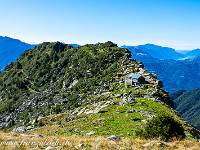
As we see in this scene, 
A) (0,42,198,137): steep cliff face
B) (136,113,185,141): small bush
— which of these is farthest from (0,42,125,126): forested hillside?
(136,113,185,141): small bush

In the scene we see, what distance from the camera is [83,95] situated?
78875mm

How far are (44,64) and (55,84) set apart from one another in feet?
150

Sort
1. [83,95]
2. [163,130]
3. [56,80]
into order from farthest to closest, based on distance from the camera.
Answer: [56,80] → [83,95] → [163,130]

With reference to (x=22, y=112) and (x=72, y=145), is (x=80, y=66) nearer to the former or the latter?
(x=22, y=112)

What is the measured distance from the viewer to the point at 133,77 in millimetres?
60781

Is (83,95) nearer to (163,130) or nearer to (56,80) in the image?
(56,80)

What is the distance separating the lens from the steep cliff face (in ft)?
114

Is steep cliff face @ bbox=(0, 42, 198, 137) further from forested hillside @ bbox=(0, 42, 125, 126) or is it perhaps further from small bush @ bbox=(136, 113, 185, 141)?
small bush @ bbox=(136, 113, 185, 141)

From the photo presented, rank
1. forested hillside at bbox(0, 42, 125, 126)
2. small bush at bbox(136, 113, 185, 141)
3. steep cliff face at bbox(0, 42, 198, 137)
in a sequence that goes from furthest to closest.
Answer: forested hillside at bbox(0, 42, 125, 126)
steep cliff face at bbox(0, 42, 198, 137)
small bush at bbox(136, 113, 185, 141)

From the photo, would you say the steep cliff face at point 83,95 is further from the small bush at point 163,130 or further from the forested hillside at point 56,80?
the small bush at point 163,130

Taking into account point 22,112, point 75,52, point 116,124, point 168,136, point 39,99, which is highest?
point 75,52

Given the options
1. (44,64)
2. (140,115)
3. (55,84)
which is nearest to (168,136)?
(140,115)

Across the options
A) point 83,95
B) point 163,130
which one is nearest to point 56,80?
point 83,95

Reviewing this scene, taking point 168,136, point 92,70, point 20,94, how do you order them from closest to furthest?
point 168,136
point 92,70
point 20,94
